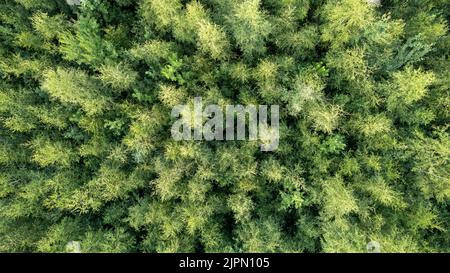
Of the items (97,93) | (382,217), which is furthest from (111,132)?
(382,217)

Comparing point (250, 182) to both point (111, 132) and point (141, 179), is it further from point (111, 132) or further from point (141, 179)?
point (111, 132)

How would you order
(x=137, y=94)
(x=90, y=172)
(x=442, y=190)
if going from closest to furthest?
(x=442, y=190) → (x=137, y=94) → (x=90, y=172)

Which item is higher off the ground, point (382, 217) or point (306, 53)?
point (306, 53)

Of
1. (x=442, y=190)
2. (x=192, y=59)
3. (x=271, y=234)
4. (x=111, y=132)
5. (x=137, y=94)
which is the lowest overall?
(x=271, y=234)

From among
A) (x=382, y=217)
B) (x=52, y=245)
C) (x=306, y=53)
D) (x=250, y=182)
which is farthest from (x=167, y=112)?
(x=382, y=217)

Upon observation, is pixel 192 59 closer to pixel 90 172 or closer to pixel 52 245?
pixel 90 172

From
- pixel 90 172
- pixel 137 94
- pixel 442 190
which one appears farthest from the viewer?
pixel 90 172
